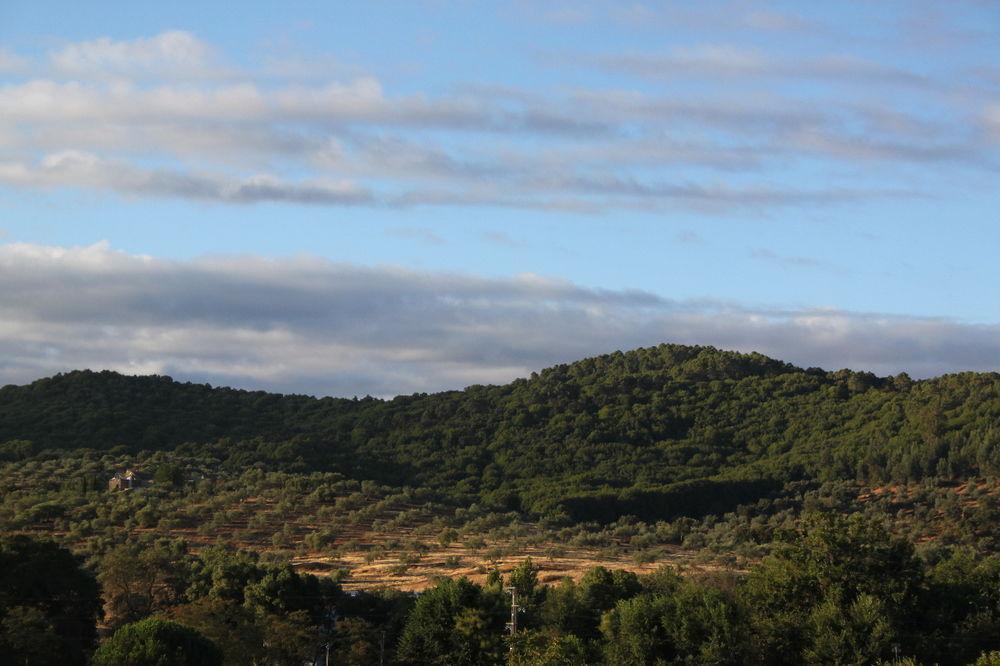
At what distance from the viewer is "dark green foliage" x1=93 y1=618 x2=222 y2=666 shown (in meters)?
46.6

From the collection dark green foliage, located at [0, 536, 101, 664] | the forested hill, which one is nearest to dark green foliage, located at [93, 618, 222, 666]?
dark green foliage, located at [0, 536, 101, 664]

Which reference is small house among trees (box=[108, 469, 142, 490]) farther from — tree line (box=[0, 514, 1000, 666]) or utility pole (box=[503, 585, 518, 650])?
utility pole (box=[503, 585, 518, 650])

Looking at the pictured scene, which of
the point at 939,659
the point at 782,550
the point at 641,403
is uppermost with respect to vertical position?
the point at 641,403

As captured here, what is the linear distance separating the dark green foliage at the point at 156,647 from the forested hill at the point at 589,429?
1943 inches

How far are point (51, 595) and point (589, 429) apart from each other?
69992 millimetres

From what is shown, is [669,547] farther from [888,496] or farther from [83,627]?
[83,627]

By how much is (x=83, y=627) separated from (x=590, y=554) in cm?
3092

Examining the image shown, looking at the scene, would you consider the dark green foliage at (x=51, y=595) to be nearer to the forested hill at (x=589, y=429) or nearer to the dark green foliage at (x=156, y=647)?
the dark green foliage at (x=156, y=647)

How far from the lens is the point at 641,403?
127 meters

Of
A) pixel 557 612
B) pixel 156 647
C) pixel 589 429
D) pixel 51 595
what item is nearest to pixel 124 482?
pixel 51 595

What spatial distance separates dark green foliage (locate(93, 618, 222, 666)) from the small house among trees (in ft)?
138

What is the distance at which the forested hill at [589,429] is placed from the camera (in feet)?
334

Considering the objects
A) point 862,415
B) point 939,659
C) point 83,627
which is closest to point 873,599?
point 939,659

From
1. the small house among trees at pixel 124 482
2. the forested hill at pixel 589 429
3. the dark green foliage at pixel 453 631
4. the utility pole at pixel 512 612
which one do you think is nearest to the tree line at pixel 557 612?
the dark green foliage at pixel 453 631
